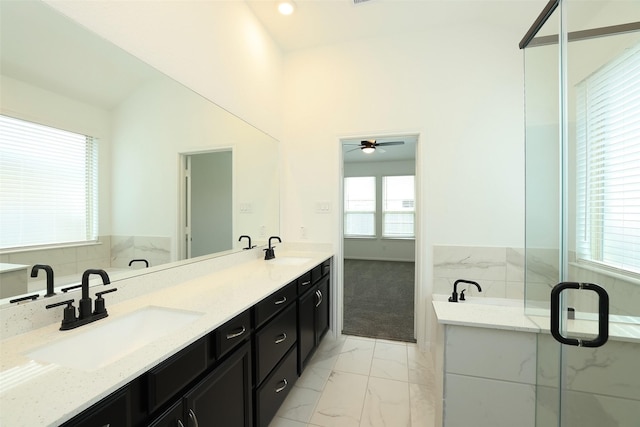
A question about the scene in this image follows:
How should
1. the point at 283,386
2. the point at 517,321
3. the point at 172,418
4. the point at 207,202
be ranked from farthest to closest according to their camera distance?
the point at 207,202, the point at 283,386, the point at 517,321, the point at 172,418

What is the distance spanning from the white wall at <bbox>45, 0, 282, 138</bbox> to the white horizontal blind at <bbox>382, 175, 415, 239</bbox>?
182 inches

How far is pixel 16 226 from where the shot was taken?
930 millimetres

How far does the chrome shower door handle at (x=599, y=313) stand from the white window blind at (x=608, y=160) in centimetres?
33

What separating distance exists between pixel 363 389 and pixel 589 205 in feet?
6.07

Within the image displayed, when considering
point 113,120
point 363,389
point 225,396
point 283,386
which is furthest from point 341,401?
point 113,120

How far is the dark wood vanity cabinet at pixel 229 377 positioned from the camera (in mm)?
748

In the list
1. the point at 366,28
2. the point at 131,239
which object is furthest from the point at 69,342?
the point at 366,28

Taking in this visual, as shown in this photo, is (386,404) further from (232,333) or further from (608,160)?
(608,160)

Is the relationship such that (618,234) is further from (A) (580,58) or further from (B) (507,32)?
(B) (507,32)

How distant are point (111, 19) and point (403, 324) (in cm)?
356

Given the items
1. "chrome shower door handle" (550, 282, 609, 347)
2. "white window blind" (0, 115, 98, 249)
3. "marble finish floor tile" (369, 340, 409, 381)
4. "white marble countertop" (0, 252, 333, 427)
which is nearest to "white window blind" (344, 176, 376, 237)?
"marble finish floor tile" (369, 340, 409, 381)

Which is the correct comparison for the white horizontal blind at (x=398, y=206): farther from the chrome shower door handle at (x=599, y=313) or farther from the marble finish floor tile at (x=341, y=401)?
the chrome shower door handle at (x=599, y=313)

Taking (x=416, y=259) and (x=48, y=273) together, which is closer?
(x=48, y=273)

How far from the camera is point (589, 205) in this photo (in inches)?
49.8
